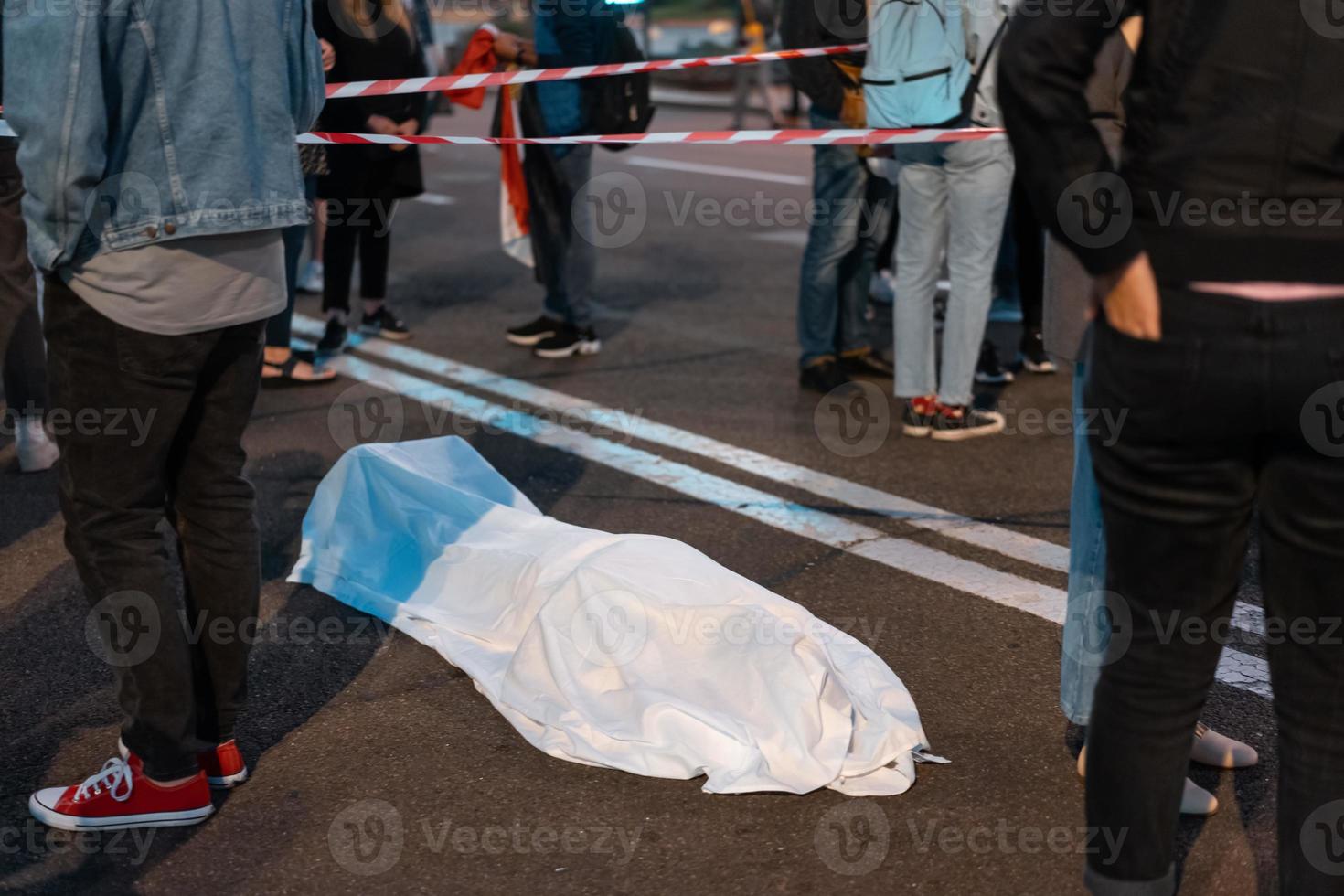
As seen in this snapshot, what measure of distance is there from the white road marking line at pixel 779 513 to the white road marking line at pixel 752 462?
0.49 ft

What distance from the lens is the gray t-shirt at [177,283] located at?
8.86 feet

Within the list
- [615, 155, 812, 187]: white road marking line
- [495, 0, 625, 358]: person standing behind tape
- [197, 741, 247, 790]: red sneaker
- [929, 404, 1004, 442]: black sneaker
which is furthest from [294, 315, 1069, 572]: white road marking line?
[615, 155, 812, 187]: white road marking line

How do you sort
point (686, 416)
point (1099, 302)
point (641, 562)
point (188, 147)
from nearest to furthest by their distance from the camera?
point (1099, 302)
point (188, 147)
point (641, 562)
point (686, 416)

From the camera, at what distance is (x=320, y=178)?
6.67 metres

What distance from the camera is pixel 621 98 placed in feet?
21.9

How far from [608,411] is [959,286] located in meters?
1.49

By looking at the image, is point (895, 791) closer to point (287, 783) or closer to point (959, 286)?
point (287, 783)

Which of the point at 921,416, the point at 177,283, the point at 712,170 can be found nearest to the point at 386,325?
the point at 921,416

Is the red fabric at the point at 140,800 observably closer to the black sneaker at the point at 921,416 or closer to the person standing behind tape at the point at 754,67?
the black sneaker at the point at 921,416

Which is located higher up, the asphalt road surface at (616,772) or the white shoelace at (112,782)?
the white shoelace at (112,782)

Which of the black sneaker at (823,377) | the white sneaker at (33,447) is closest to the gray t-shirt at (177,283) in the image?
the white sneaker at (33,447)

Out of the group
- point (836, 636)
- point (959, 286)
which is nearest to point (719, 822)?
point (836, 636)

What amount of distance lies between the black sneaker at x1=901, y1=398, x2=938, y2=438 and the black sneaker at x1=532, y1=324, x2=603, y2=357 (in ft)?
6.20

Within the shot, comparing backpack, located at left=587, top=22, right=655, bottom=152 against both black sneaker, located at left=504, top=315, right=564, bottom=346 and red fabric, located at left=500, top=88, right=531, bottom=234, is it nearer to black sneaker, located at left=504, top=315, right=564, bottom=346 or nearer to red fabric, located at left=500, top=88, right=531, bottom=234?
red fabric, located at left=500, top=88, right=531, bottom=234
